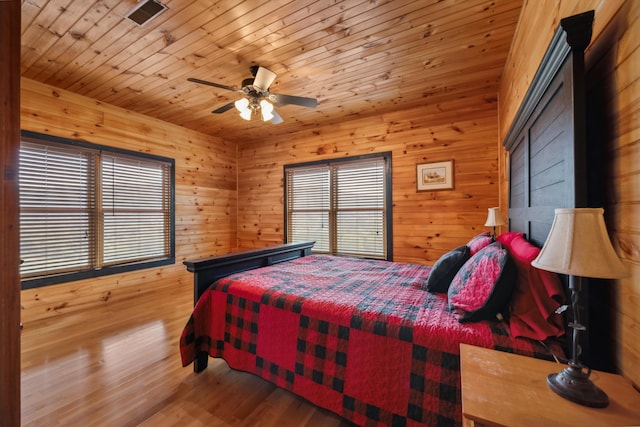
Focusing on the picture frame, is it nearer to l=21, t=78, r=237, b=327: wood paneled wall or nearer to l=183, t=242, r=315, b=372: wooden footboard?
l=183, t=242, r=315, b=372: wooden footboard

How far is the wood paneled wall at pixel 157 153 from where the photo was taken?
3041 mm

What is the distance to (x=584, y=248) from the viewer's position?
753 mm

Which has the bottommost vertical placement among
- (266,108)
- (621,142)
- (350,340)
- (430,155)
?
(350,340)

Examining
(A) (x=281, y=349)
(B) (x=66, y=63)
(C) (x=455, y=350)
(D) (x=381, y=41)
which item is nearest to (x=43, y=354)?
(A) (x=281, y=349)

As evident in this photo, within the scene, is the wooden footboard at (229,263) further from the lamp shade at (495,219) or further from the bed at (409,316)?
the lamp shade at (495,219)

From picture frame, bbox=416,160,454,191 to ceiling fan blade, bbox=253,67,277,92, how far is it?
2.27 metres

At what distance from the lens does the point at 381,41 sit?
2307 mm

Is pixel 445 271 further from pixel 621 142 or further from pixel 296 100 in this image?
pixel 296 100

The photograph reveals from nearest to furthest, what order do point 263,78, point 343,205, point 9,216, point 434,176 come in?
point 9,216
point 263,78
point 434,176
point 343,205

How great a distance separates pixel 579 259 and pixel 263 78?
260 cm

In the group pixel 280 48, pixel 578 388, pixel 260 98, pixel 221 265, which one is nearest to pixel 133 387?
pixel 221 265

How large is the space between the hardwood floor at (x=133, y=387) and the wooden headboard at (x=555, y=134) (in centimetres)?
174

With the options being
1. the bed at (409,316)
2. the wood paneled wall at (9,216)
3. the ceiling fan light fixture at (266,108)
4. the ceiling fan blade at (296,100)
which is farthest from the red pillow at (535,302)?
the ceiling fan light fixture at (266,108)

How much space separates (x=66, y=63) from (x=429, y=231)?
4519 mm
